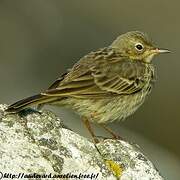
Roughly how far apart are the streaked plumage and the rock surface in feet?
2.73

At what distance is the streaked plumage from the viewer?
10.2m

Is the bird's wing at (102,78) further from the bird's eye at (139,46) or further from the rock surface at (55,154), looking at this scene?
the rock surface at (55,154)

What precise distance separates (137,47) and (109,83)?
52.3 inches

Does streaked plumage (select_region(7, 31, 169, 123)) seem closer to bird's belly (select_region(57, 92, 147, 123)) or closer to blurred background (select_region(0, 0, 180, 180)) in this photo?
bird's belly (select_region(57, 92, 147, 123))

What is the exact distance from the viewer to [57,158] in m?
8.32

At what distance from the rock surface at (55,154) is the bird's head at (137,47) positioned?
2.80 m

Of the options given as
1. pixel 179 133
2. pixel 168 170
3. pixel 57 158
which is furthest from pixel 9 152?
pixel 179 133

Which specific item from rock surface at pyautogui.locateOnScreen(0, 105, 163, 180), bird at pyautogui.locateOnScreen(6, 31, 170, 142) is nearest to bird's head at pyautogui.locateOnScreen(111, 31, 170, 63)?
bird at pyautogui.locateOnScreen(6, 31, 170, 142)

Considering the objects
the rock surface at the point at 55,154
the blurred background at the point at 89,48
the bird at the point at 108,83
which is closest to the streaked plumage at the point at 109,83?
the bird at the point at 108,83

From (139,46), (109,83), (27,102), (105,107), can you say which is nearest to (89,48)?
(139,46)

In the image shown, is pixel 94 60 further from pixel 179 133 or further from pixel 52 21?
pixel 52 21

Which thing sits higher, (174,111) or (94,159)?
(94,159)

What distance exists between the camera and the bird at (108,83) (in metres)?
10.2

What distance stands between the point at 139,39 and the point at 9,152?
4475 mm
